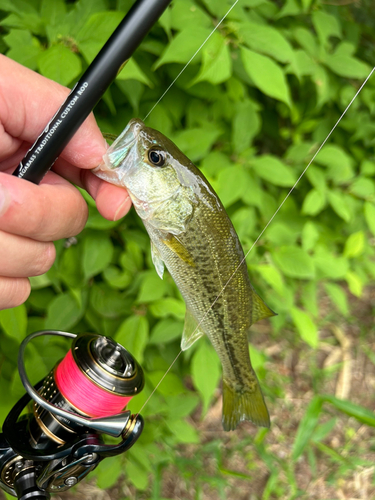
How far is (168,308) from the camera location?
140 cm

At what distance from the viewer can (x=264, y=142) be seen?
216 centimetres

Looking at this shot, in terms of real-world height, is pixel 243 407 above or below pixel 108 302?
above

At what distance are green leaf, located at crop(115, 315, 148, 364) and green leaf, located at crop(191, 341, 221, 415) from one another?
21 cm

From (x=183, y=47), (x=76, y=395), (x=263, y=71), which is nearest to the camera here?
(x=76, y=395)

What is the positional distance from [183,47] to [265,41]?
33cm

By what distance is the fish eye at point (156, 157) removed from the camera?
91 cm

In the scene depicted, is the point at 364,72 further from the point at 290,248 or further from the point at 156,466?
the point at 156,466

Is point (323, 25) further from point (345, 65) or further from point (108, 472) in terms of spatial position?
point (108, 472)

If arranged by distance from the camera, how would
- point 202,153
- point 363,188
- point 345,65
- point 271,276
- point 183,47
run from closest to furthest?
point 183,47 < point 202,153 < point 271,276 < point 345,65 < point 363,188

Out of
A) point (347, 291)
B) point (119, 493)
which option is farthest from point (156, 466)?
point (347, 291)

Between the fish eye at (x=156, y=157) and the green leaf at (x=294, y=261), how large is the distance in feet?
2.80

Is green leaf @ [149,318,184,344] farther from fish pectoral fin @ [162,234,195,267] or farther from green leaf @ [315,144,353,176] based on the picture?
green leaf @ [315,144,353,176]

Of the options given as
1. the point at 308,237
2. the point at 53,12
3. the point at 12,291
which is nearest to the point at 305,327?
the point at 308,237

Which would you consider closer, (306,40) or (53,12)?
(53,12)
